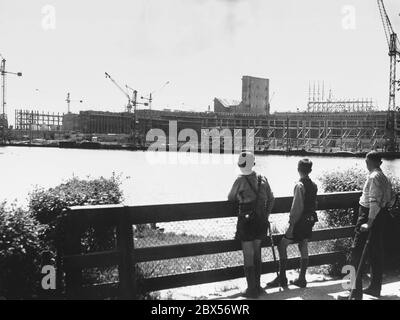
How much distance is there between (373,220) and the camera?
6.64 metres

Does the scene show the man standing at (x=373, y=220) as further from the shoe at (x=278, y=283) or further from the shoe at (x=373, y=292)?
the shoe at (x=278, y=283)

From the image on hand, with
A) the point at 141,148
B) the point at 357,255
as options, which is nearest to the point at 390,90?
the point at 141,148

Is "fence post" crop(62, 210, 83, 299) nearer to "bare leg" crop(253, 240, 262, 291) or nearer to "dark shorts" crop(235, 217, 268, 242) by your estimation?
"dark shorts" crop(235, 217, 268, 242)

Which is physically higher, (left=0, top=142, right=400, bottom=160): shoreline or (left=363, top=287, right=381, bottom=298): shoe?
(left=363, top=287, right=381, bottom=298): shoe

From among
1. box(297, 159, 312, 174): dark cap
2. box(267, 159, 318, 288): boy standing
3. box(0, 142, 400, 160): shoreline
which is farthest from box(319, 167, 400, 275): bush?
box(0, 142, 400, 160): shoreline

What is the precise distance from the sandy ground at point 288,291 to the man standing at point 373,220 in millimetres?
267

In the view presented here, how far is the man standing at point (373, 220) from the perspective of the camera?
6.63 m

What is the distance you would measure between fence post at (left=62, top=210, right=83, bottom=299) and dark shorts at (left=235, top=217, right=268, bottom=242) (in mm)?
2121

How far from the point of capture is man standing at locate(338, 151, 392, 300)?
6.63 m

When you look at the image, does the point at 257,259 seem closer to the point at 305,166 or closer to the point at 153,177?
the point at 305,166
